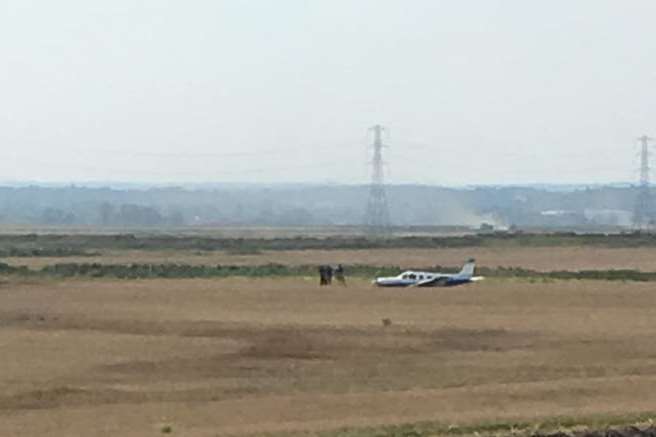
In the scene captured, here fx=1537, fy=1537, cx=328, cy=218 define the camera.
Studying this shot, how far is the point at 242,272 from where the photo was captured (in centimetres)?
7981

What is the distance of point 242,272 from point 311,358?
132 ft

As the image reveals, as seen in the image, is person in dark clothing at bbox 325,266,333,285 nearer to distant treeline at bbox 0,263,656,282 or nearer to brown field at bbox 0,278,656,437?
brown field at bbox 0,278,656,437

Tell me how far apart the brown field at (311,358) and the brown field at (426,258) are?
28.8 meters

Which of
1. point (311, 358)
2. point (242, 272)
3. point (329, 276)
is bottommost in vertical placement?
point (311, 358)

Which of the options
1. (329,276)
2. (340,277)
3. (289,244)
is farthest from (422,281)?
(289,244)

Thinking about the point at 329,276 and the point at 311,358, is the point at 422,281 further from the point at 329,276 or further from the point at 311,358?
the point at 311,358

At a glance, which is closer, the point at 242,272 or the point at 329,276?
the point at 329,276

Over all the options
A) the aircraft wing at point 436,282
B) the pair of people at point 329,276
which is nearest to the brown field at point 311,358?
the aircraft wing at point 436,282

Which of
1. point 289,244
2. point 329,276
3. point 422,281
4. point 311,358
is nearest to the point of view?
point 311,358

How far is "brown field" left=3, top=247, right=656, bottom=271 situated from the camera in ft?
309

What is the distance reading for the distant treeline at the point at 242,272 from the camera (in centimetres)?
7556

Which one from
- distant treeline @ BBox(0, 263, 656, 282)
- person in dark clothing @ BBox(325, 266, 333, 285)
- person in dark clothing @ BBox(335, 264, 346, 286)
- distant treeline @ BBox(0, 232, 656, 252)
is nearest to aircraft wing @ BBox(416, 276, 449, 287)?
person in dark clothing @ BBox(335, 264, 346, 286)

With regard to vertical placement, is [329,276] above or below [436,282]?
above

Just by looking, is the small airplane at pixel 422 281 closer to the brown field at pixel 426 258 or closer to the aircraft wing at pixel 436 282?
the aircraft wing at pixel 436 282
